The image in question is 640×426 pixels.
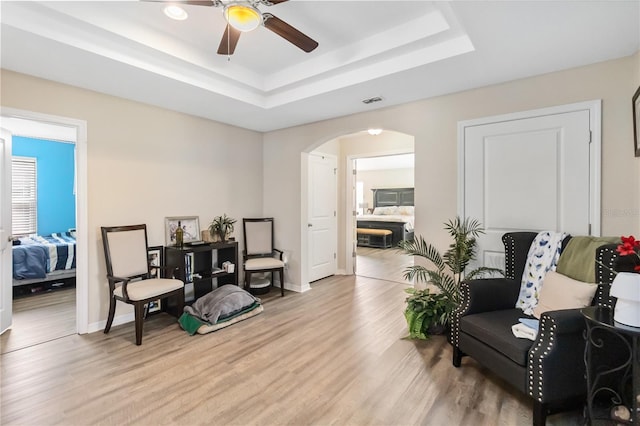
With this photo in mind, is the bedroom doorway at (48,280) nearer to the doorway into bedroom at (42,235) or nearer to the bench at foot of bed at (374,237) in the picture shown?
the doorway into bedroom at (42,235)

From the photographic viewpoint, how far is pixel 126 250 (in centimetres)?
325

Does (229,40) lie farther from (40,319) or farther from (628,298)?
(40,319)

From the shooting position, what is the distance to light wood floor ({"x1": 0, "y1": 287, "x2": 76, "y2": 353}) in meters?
2.92

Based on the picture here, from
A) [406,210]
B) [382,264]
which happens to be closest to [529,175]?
[382,264]

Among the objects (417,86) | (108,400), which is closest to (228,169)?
(417,86)

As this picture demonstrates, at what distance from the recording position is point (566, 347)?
69.7 inches

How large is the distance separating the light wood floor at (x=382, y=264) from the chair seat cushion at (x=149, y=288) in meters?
3.39

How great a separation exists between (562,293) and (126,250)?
3890 mm

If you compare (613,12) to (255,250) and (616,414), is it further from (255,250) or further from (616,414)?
(255,250)

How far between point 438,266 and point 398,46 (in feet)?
7.08

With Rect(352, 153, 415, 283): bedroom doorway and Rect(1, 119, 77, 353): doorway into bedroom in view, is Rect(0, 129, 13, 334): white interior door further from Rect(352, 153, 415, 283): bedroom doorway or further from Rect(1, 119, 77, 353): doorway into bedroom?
Rect(352, 153, 415, 283): bedroom doorway

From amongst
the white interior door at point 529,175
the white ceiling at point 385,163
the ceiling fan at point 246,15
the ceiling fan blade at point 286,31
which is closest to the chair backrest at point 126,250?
the ceiling fan at point 246,15

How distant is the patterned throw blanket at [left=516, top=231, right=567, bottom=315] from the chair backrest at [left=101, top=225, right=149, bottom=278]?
3701 mm

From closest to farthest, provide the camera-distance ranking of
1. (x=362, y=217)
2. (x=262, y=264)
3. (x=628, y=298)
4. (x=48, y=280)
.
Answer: (x=628, y=298) < (x=262, y=264) < (x=48, y=280) < (x=362, y=217)
